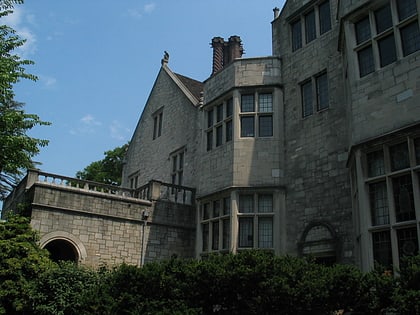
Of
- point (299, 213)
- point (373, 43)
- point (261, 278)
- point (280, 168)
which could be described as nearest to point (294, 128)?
point (280, 168)

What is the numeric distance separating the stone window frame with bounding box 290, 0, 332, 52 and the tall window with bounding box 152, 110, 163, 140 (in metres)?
9.24

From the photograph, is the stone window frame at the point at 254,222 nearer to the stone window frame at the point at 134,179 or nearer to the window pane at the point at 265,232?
the window pane at the point at 265,232

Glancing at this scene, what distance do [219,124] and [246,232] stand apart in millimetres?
4420

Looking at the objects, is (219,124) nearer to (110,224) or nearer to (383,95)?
(110,224)

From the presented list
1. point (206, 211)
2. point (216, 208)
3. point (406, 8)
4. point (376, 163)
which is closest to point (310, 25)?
point (406, 8)

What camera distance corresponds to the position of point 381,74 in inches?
A: 440

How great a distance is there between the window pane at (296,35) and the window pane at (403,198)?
7.57m

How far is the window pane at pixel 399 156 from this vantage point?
402 inches

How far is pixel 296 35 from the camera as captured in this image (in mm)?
16578

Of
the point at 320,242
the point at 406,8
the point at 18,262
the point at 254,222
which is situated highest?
the point at 406,8

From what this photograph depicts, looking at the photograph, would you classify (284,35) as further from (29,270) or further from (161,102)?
(29,270)

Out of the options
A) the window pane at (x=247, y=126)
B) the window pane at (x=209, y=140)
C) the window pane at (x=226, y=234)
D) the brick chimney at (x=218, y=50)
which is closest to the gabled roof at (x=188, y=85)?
the brick chimney at (x=218, y=50)

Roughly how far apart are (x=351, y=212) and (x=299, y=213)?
6.43 feet

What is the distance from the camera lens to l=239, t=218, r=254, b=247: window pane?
14.8 m
